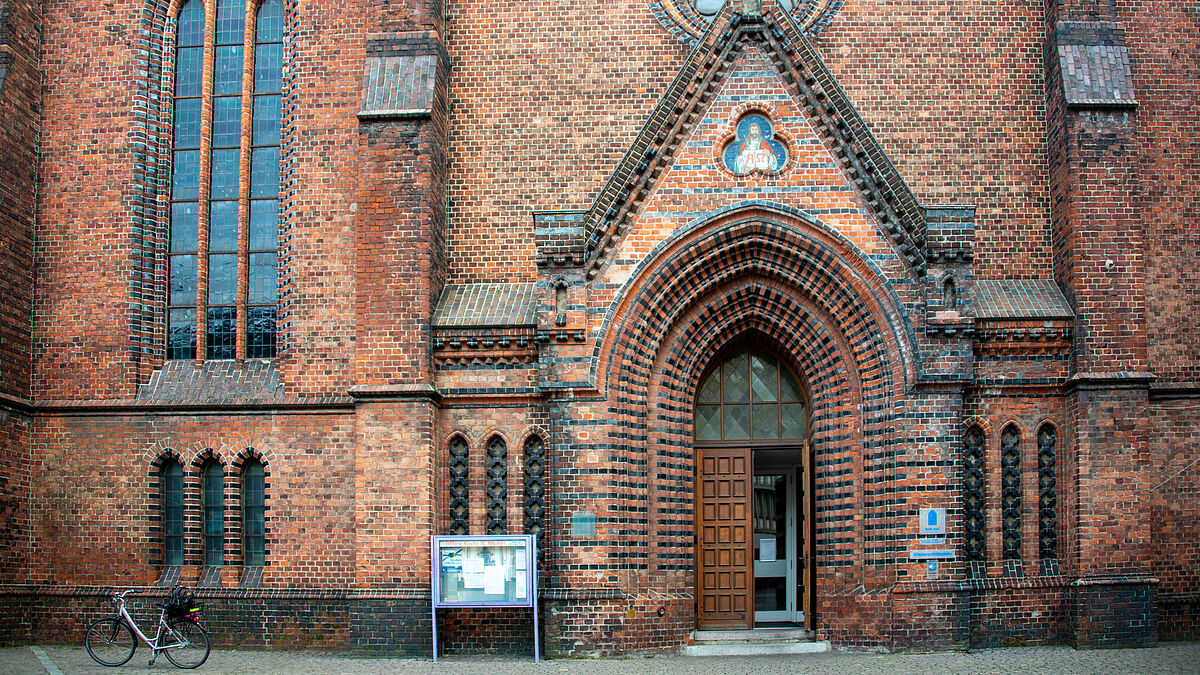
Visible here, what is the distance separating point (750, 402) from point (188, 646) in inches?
334

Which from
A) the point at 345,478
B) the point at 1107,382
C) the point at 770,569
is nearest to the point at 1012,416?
the point at 1107,382

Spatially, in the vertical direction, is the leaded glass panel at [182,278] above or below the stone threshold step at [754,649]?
above

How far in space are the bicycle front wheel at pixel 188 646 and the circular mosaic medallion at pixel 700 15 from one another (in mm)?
10765

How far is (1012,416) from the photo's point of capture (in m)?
14.6

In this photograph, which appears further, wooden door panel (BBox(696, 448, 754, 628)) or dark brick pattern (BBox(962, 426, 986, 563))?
wooden door panel (BBox(696, 448, 754, 628))

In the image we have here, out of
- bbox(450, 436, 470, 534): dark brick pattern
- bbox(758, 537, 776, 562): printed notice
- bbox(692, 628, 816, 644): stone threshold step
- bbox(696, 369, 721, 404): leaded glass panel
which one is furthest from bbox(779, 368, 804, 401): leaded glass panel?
bbox(450, 436, 470, 534): dark brick pattern

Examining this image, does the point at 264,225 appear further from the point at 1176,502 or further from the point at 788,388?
the point at 1176,502

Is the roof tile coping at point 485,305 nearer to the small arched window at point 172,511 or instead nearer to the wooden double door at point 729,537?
the wooden double door at point 729,537

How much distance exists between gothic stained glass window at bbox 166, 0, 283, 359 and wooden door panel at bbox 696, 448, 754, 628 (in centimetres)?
693

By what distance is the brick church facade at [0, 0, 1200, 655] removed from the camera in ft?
46.3

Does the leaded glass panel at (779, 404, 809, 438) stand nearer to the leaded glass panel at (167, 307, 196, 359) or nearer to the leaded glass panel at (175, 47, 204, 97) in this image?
the leaded glass panel at (167, 307, 196, 359)

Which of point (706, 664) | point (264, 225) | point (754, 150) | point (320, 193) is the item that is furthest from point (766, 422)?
point (264, 225)

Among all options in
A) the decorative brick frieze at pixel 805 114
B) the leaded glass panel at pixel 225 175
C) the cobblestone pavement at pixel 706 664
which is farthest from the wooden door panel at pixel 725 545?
the leaded glass panel at pixel 225 175

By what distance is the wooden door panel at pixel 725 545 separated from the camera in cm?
1498
